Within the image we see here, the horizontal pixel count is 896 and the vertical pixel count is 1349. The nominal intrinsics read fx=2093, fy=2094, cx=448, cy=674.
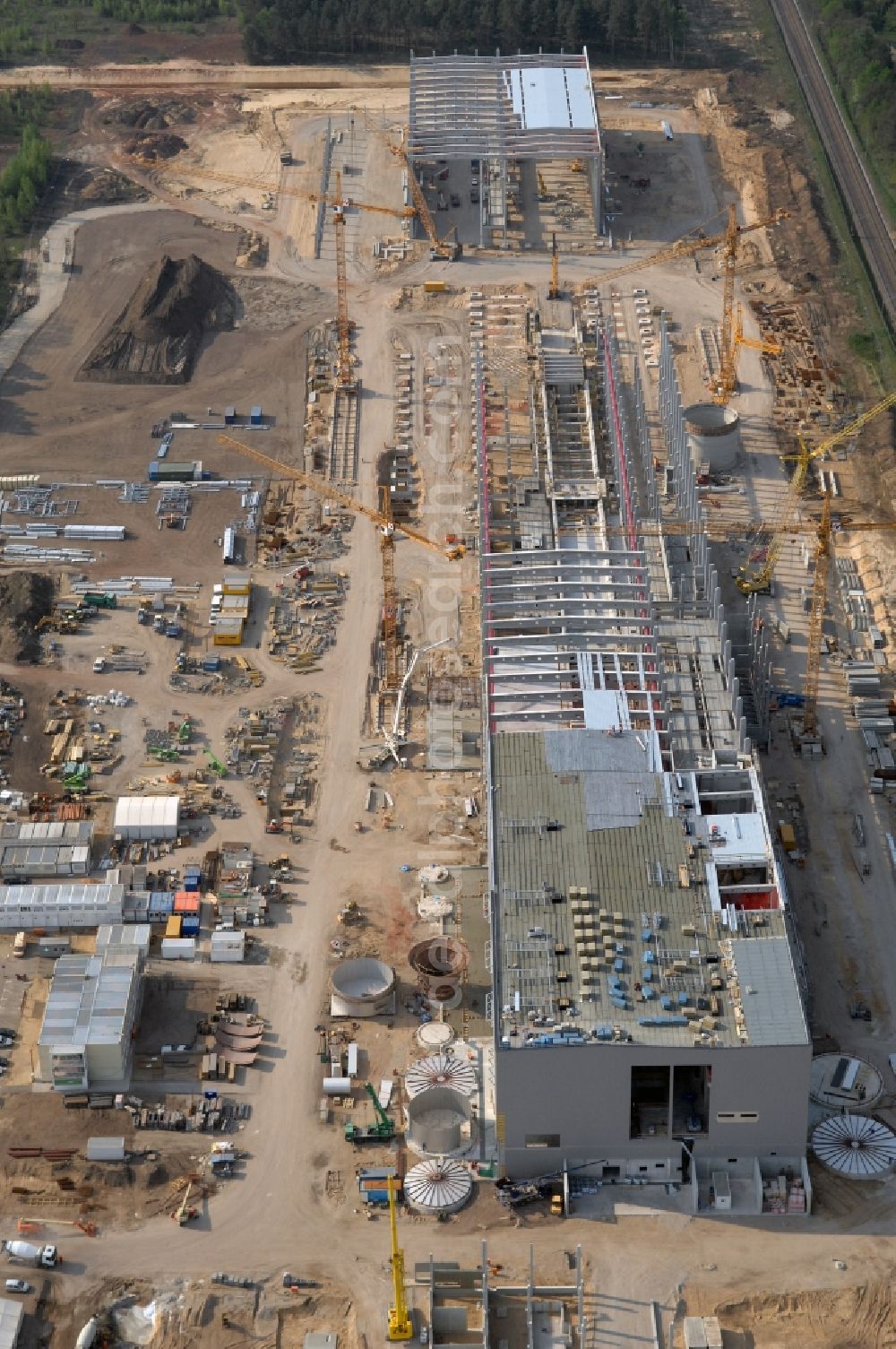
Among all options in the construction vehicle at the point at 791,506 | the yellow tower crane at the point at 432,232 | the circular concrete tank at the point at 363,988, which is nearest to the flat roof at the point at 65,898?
the circular concrete tank at the point at 363,988

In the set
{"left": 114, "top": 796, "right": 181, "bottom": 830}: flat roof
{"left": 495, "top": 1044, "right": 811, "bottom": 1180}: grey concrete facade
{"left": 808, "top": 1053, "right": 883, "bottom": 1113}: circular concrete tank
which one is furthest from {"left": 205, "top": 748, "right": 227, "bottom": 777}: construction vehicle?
{"left": 808, "top": 1053, "right": 883, "bottom": 1113}: circular concrete tank

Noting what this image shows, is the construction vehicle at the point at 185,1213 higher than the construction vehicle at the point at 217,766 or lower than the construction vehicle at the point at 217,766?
lower

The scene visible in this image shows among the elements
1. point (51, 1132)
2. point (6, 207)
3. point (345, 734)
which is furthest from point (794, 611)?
point (6, 207)

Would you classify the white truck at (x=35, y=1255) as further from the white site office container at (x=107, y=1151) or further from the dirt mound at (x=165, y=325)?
the dirt mound at (x=165, y=325)

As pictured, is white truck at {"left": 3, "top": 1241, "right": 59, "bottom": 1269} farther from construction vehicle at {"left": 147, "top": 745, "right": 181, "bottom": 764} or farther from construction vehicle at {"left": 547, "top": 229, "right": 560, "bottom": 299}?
construction vehicle at {"left": 547, "top": 229, "right": 560, "bottom": 299}

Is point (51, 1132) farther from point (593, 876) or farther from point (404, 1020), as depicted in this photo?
point (593, 876)
